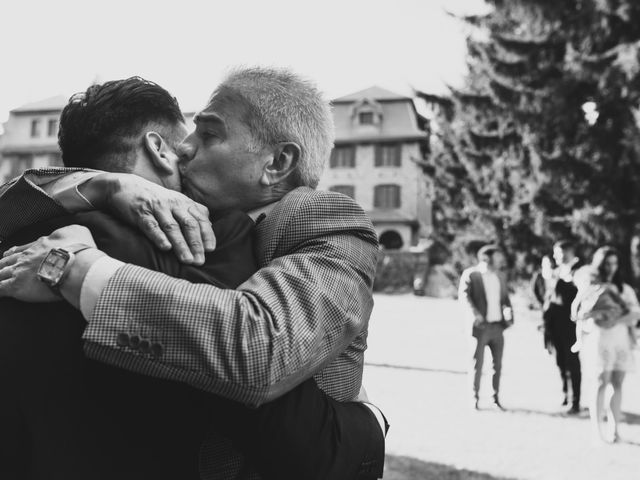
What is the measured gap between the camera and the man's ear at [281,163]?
1737 mm

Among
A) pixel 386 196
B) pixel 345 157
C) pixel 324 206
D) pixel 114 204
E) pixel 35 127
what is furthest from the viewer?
pixel 35 127

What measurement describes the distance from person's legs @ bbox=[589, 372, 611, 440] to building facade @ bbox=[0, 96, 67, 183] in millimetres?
50520

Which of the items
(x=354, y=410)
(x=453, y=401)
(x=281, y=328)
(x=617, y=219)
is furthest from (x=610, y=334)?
(x=617, y=219)

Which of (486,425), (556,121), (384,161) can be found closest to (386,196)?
(384,161)

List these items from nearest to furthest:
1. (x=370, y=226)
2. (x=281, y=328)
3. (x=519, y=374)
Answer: (x=281, y=328)
(x=370, y=226)
(x=519, y=374)

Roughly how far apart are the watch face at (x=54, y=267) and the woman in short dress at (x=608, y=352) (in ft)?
22.5

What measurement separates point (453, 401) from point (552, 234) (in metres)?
13.3

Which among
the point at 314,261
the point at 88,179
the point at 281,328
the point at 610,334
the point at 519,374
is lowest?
the point at 519,374

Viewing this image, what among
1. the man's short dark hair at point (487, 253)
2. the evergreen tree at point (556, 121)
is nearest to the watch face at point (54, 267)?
the man's short dark hair at point (487, 253)

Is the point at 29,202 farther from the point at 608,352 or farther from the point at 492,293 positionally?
the point at 492,293

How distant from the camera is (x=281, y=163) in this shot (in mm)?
1749

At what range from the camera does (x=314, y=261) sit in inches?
52.5

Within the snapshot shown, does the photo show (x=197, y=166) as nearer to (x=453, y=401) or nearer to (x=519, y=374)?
(x=453, y=401)

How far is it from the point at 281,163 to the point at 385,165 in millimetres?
44754
